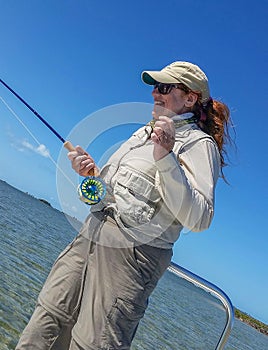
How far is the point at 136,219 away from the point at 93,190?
38 cm

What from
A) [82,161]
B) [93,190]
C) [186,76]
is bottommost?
[93,190]

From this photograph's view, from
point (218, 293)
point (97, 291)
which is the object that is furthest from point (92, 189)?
point (218, 293)

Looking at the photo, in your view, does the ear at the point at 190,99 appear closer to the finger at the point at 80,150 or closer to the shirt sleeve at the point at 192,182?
the shirt sleeve at the point at 192,182

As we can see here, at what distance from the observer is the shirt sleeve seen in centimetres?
202

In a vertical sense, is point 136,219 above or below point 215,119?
below

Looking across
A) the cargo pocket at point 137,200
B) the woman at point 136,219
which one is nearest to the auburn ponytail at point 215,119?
the woman at point 136,219

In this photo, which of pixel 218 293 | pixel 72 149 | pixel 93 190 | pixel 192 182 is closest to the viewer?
pixel 192 182

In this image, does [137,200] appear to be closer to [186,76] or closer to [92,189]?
[92,189]

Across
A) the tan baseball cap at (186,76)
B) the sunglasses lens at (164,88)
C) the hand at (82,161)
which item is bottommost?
the hand at (82,161)

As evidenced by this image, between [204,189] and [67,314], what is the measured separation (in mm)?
1143

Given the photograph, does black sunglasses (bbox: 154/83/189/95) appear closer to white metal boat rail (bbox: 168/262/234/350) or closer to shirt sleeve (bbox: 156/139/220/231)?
shirt sleeve (bbox: 156/139/220/231)

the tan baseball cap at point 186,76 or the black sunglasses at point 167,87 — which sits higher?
the tan baseball cap at point 186,76

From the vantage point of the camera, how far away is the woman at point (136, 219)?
2.13 metres

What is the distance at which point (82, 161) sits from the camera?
8.41 ft
